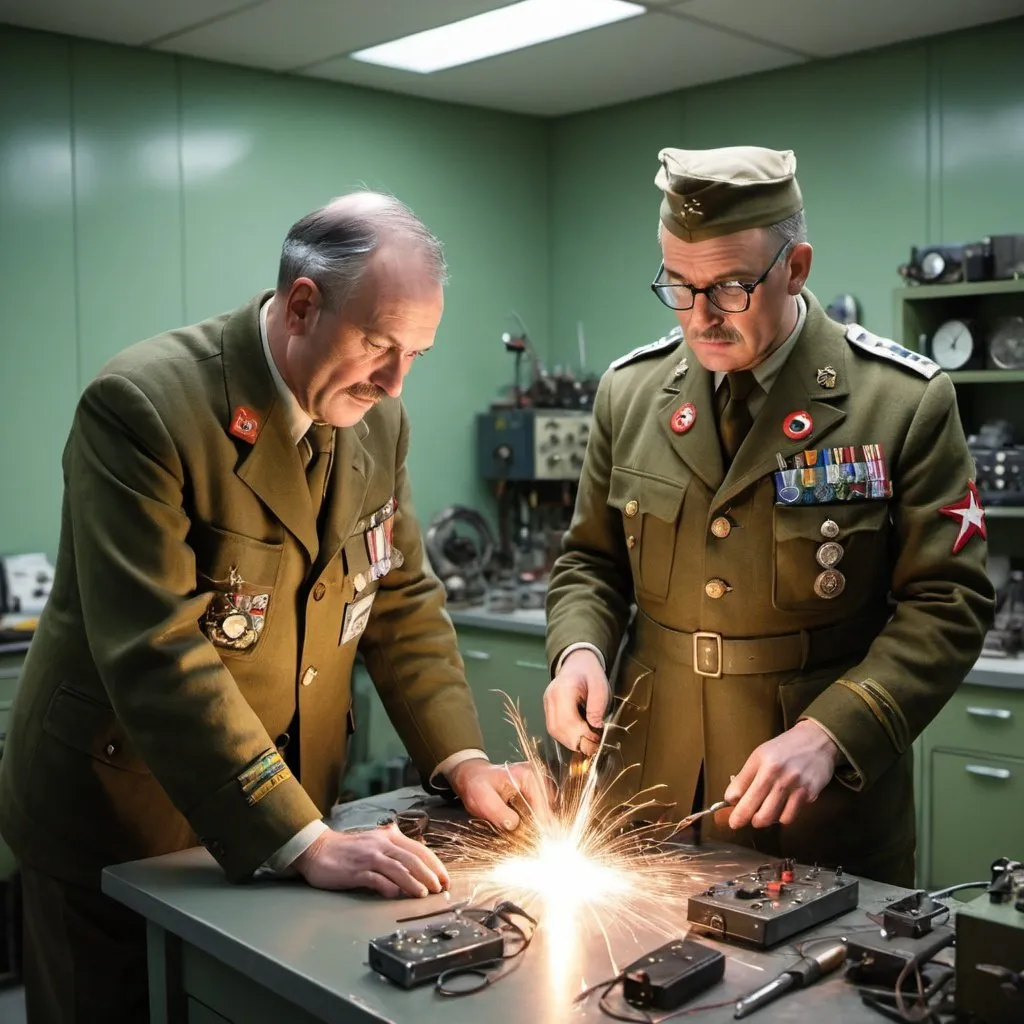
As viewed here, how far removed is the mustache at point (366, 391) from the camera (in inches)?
79.1

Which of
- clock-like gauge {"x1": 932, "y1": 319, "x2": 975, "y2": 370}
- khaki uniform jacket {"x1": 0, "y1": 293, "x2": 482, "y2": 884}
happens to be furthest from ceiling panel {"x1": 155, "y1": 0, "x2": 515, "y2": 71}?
khaki uniform jacket {"x1": 0, "y1": 293, "x2": 482, "y2": 884}

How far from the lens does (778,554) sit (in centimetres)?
218

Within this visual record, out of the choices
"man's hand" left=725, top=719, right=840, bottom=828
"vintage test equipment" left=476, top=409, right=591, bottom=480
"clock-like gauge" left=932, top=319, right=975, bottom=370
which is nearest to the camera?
"man's hand" left=725, top=719, right=840, bottom=828

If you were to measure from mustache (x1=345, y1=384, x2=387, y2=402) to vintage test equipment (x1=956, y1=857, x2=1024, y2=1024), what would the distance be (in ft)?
3.73

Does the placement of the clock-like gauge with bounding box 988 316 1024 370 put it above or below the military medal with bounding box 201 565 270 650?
above

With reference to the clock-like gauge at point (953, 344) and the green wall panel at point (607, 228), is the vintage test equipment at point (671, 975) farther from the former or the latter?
the green wall panel at point (607, 228)

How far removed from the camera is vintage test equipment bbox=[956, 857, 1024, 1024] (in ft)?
4.34

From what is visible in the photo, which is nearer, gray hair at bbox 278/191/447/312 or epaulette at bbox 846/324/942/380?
gray hair at bbox 278/191/447/312

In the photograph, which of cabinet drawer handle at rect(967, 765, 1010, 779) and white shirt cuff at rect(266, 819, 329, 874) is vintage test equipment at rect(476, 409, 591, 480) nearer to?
A: cabinet drawer handle at rect(967, 765, 1010, 779)

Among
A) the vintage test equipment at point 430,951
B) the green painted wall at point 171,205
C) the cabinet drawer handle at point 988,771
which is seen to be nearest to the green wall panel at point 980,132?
the cabinet drawer handle at point 988,771

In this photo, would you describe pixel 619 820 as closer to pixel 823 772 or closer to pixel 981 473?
→ pixel 823 772

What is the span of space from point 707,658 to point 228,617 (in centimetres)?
83

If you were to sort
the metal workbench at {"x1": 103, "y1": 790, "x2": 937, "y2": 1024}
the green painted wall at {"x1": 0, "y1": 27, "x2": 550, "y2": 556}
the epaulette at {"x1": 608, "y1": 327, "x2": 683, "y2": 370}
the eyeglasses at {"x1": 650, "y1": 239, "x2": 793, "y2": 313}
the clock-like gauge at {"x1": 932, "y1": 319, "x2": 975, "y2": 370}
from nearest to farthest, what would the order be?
1. the metal workbench at {"x1": 103, "y1": 790, "x2": 937, "y2": 1024}
2. the eyeglasses at {"x1": 650, "y1": 239, "x2": 793, "y2": 313}
3. the epaulette at {"x1": 608, "y1": 327, "x2": 683, "y2": 370}
4. the clock-like gauge at {"x1": 932, "y1": 319, "x2": 975, "y2": 370}
5. the green painted wall at {"x1": 0, "y1": 27, "x2": 550, "y2": 556}

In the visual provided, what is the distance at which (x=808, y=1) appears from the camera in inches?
158
